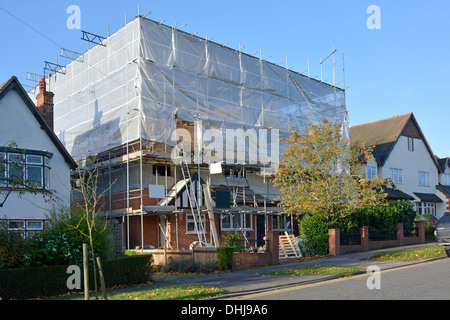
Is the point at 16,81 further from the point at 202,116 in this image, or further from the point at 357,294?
the point at 357,294

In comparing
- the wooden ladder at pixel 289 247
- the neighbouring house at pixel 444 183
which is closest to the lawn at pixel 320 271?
the wooden ladder at pixel 289 247

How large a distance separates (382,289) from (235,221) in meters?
17.7

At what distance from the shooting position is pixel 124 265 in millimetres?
15992

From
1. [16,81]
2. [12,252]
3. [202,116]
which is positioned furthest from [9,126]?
[202,116]

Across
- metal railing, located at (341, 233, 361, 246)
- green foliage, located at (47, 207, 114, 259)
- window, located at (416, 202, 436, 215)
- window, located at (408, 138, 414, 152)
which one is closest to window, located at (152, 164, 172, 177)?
green foliage, located at (47, 207, 114, 259)

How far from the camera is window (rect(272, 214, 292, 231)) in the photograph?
31.8 metres

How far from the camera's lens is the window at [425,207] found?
45091mm

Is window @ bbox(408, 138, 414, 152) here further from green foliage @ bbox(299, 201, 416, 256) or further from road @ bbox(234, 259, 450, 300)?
road @ bbox(234, 259, 450, 300)

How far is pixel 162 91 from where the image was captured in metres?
26.7

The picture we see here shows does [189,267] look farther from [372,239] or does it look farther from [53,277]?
[372,239]

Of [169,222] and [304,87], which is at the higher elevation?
[304,87]

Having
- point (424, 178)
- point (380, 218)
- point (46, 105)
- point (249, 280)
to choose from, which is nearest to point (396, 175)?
point (424, 178)

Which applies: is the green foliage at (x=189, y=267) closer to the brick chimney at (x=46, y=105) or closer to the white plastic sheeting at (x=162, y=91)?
the white plastic sheeting at (x=162, y=91)
